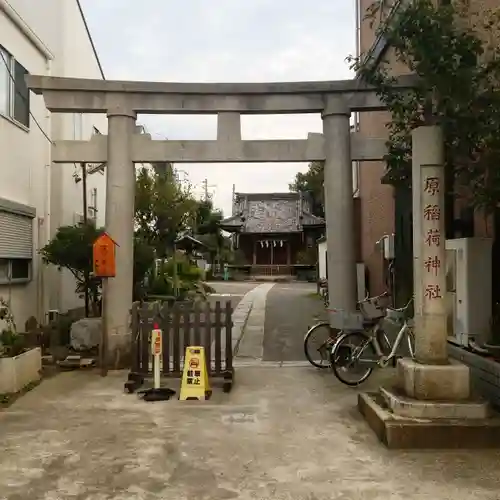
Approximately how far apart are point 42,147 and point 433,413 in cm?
1103

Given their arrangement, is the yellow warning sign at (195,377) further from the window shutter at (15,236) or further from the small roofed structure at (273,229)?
the small roofed structure at (273,229)

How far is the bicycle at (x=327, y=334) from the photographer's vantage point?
931 centimetres

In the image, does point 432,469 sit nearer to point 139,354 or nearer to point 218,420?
point 218,420

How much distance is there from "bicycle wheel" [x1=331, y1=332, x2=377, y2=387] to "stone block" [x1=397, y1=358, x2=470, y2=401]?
2259mm

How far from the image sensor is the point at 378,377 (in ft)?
29.8

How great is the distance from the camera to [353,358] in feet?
28.0

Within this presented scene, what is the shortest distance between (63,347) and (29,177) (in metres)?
3.84

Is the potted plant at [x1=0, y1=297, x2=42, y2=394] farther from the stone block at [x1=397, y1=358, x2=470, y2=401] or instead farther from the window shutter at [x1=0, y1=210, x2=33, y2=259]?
the stone block at [x1=397, y1=358, x2=470, y2=401]

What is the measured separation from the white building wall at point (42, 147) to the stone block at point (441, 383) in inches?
324

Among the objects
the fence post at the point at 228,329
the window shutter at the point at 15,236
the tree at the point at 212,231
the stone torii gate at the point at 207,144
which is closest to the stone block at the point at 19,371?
the stone torii gate at the point at 207,144

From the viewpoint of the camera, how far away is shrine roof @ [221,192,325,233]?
44694mm

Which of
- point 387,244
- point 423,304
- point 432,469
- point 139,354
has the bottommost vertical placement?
point 432,469

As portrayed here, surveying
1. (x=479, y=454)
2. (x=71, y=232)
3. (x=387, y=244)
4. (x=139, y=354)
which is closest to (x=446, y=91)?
(x=479, y=454)

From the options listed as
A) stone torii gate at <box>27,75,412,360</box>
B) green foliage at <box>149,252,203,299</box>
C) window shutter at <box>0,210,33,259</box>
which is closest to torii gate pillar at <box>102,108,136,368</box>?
stone torii gate at <box>27,75,412,360</box>
